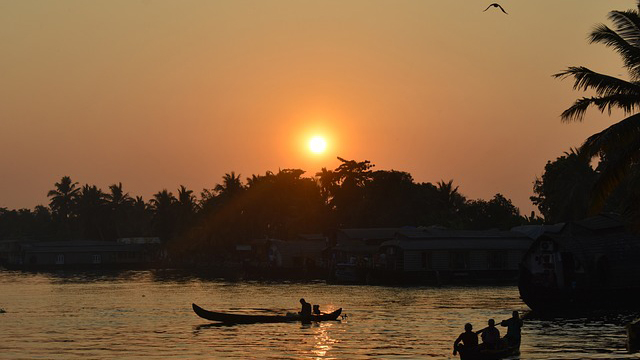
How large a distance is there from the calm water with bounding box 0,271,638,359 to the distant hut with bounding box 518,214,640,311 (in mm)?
2001

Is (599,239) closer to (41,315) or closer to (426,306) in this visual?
(426,306)

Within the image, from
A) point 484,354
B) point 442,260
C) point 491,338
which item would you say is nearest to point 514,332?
point 491,338

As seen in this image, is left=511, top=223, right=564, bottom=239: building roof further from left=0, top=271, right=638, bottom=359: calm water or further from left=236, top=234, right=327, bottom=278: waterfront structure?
left=236, top=234, right=327, bottom=278: waterfront structure

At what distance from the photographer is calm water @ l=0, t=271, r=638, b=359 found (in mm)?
43000

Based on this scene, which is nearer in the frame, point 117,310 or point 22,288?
point 117,310

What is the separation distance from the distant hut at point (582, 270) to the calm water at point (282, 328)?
2001mm

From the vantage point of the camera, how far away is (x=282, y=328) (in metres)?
52.7

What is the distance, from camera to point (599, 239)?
59938mm

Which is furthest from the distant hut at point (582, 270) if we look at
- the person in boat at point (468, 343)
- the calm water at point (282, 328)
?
the person in boat at point (468, 343)

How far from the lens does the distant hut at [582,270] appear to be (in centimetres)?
5812

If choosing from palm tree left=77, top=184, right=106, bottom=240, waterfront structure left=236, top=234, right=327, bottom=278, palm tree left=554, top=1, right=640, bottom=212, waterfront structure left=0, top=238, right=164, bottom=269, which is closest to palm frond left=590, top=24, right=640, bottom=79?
palm tree left=554, top=1, right=640, bottom=212

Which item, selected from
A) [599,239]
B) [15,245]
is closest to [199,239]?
[15,245]

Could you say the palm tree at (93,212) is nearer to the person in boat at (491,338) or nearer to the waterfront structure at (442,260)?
the waterfront structure at (442,260)

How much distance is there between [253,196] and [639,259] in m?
104
